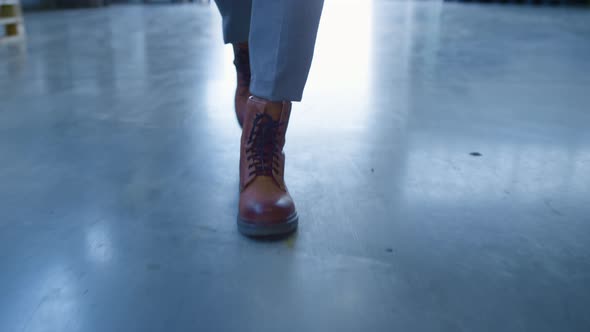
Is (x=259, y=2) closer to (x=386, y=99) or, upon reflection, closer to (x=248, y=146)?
(x=248, y=146)

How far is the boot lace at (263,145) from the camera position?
0.82 metres

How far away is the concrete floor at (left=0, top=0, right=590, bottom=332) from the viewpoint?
0.58 metres

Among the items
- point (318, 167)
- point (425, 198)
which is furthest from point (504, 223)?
point (318, 167)

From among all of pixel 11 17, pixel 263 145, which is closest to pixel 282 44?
pixel 263 145

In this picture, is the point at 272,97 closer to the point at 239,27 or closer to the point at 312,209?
the point at 312,209

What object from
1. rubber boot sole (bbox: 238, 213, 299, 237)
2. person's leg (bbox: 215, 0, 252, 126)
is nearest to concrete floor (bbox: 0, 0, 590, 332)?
rubber boot sole (bbox: 238, 213, 299, 237)

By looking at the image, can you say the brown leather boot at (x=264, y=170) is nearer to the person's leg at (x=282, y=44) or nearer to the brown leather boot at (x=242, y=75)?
the person's leg at (x=282, y=44)

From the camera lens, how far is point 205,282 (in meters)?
0.62

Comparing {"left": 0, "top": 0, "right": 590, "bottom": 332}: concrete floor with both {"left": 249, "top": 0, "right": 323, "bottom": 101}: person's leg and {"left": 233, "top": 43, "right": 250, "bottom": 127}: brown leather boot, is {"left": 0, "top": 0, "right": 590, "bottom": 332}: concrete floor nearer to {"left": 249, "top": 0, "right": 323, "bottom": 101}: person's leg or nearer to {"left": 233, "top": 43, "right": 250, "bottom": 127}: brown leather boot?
{"left": 233, "top": 43, "right": 250, "bottom": 127}: brown leather boot

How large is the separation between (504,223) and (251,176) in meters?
0.44

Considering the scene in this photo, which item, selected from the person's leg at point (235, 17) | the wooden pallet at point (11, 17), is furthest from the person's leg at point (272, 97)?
the wooden pallet at point (11, 17)

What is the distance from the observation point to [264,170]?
0.82 meters

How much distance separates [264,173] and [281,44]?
22 cm

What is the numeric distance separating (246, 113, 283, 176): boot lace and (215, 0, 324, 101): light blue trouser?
0.06 metres
